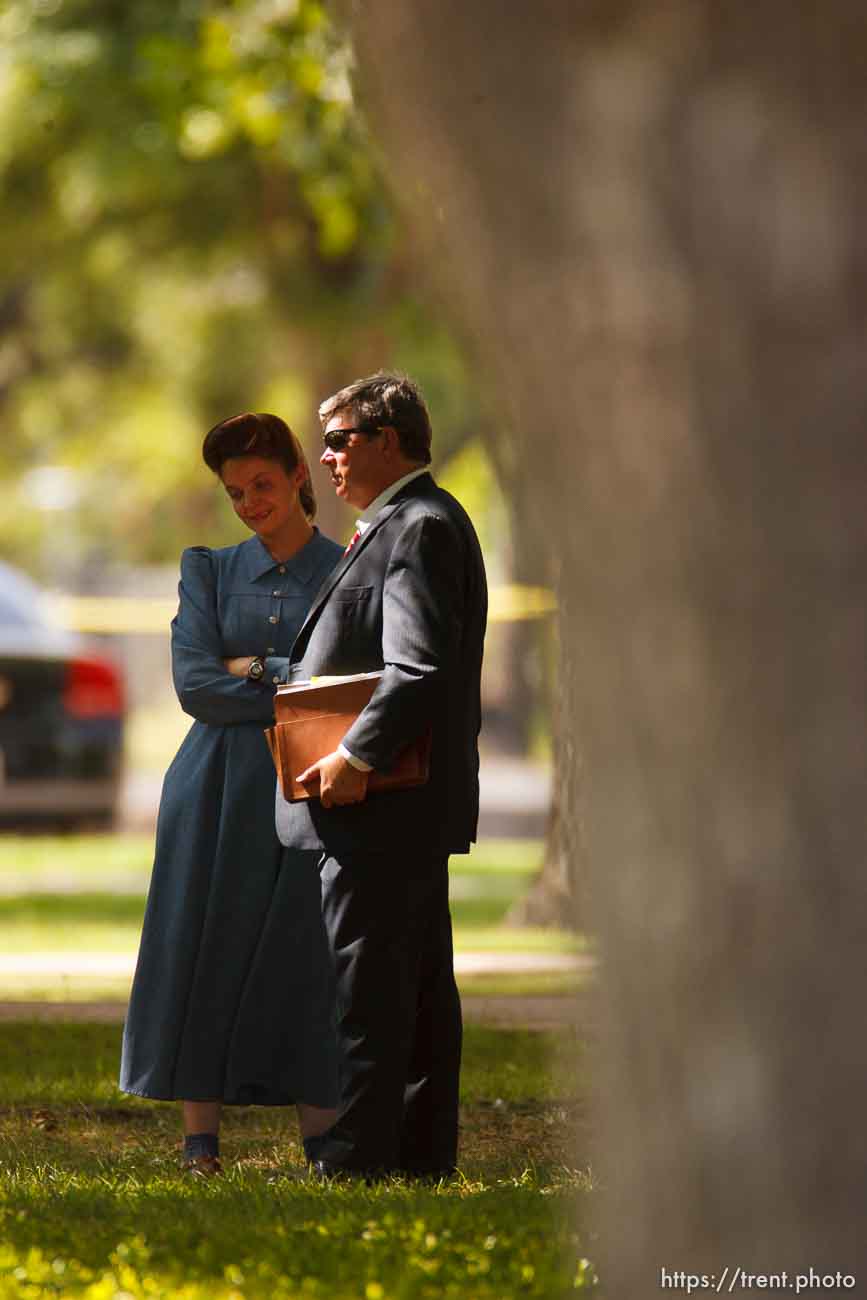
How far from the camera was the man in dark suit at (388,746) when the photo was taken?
5660 mm

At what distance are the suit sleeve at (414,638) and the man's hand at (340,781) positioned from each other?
0.04 m

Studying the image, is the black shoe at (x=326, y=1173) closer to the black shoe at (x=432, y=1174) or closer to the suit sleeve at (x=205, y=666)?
the black shoe at (x=432, y=1174)

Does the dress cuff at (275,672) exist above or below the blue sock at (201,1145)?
above

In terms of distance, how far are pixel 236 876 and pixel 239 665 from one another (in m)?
0.48

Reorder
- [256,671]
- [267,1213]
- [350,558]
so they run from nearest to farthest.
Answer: [267,1213] < [350,558] < [256,671]

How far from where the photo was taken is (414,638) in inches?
223

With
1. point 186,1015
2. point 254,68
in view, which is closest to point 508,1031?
point 186,1015

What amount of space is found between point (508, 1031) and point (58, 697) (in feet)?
24.9

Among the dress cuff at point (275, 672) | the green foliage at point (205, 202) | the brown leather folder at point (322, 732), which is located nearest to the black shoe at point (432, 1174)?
the brown leather folder at point (322, 732)

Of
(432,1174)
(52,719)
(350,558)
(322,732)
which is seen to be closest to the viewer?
(322,732)

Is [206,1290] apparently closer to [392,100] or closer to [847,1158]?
[847,1158]

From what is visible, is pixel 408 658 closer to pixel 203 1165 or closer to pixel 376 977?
pixel 376 977

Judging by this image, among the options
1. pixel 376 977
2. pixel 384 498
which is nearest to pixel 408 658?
pixel 384 498

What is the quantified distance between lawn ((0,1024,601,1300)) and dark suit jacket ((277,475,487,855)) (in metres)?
0.76
